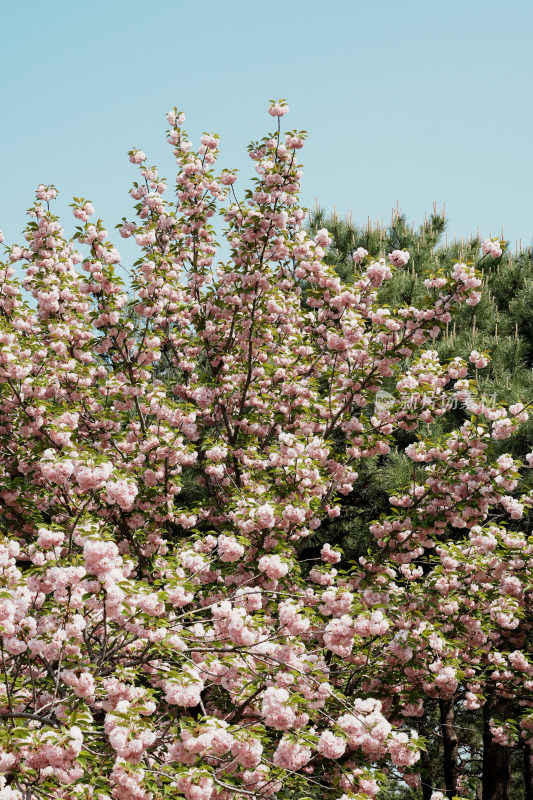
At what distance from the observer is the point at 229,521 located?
22.9ft

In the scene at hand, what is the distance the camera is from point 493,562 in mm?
6289

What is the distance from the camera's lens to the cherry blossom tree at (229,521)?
12.5 feet

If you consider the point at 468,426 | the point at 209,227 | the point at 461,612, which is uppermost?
the point at 209,227

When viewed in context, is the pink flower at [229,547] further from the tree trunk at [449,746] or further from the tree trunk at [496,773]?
the tree trunk at [496,773]

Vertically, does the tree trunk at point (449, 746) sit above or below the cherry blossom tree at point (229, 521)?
below

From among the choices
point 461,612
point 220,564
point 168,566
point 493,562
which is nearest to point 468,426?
point 493,562

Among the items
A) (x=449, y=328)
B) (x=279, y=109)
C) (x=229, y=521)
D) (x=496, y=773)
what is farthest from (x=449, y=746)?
(x=279, y=109)

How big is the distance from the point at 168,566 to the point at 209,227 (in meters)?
4.47

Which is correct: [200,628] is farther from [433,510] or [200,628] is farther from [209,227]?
[209,227]

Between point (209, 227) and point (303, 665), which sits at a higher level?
point (209, 227)

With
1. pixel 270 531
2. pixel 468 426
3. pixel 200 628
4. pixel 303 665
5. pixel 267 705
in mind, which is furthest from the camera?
pixel 468 426

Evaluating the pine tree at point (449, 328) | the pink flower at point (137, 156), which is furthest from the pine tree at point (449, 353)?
the pink flower at point (137, 156)

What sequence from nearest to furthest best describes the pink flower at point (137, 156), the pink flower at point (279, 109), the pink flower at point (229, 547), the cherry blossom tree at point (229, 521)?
the cherry blossom tree at point (229, 521) < the pink flower at point (229, 547) < the pink flower at point (279, 109) < the pink flower at point (137, 156)

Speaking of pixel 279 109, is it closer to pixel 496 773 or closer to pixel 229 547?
pixel 229 547
